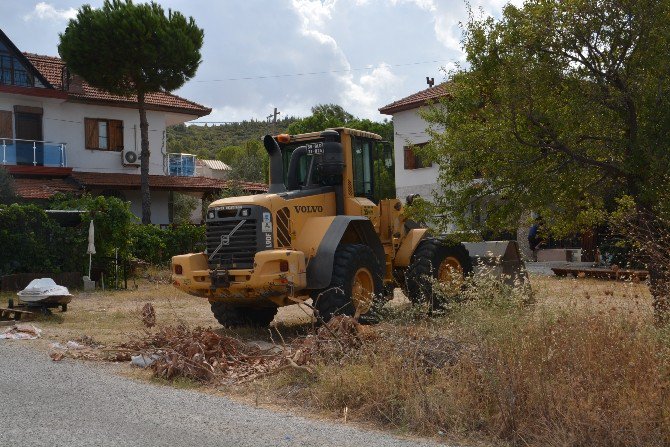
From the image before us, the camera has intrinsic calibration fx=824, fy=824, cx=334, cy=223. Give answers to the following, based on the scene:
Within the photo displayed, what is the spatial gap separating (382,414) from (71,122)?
28.5 metres

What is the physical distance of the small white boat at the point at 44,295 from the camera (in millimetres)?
15344

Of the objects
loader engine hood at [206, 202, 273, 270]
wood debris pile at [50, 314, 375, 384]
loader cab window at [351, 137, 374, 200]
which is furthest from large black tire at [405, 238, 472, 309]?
wood debris pile at [50, 314, 375, 384]

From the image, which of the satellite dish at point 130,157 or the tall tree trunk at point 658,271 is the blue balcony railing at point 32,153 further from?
the tall tree trunk at point 658,271

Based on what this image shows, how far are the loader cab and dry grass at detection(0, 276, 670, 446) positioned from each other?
14.3ft

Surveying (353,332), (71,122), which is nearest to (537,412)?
(353,332)

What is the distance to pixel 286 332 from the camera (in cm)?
1316

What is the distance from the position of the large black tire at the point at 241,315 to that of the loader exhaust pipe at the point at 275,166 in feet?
6.70

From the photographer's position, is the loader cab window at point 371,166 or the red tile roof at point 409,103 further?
the red tile roof at point 409,103

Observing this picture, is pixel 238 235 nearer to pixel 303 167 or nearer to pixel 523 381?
pixel 303 167

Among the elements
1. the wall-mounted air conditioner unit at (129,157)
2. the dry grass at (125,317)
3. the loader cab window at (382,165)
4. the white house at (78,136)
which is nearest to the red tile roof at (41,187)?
the white house at (78,136)

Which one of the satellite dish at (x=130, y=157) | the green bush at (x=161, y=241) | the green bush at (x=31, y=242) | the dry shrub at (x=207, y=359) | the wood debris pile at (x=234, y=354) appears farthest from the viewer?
the satellite dish at (x=130, y=157)

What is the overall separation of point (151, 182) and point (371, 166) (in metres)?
21.3

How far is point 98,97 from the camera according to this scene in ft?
108

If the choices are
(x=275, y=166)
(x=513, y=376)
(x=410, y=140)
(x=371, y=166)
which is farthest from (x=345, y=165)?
(x=410, y=140)
